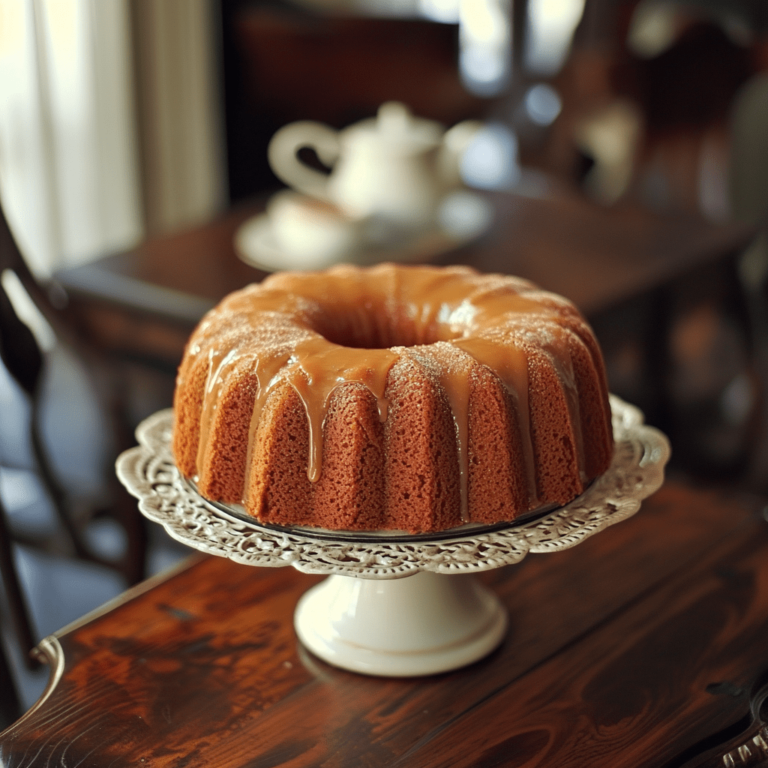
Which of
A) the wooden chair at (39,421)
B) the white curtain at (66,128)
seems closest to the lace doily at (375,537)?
the wooden chair at (39,421)

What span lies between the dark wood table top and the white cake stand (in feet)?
2.04

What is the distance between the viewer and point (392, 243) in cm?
190

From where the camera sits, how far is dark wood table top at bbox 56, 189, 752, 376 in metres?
1.71

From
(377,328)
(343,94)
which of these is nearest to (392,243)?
(377,328)

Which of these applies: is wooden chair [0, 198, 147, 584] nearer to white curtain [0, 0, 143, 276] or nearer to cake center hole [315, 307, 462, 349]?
cake center hole [315, 307, 462, 349]

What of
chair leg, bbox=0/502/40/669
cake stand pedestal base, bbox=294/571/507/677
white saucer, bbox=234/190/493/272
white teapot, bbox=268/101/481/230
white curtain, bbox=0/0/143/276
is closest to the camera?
cake stand pedestal base, bbox=294/571/507/677

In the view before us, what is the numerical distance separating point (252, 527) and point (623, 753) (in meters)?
0.37

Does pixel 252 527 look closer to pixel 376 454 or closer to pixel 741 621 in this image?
pixel 376 454

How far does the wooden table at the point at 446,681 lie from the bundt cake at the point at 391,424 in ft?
0.56

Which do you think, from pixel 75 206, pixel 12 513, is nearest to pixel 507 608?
pixel 12 513

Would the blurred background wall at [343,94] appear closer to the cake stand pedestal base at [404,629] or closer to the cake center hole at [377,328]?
the cake center hole at [377,328]

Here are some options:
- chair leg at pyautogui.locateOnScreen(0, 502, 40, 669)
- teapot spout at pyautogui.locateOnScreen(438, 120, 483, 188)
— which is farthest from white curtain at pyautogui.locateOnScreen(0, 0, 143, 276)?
chair leg at pyautogui.locateOnScreen(0, 502, 40, 669)

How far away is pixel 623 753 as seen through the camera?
0.88 m

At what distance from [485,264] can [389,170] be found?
27 cm
